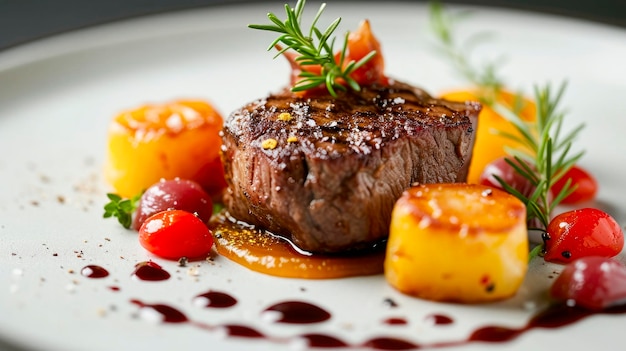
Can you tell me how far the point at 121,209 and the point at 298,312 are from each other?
1516mm

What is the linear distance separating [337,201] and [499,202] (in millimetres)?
815

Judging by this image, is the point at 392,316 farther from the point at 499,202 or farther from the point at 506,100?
the point at 506,100

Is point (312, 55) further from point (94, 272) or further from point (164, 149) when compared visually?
point (94, 272)

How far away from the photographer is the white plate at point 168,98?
365 cm

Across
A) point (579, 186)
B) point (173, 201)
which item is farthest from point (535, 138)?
point (173, 201)

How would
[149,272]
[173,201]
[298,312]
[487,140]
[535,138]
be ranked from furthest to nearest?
1. [535,138]
2. [487,140]
3. [173,201]
4. [149,272]
5. [298,312]

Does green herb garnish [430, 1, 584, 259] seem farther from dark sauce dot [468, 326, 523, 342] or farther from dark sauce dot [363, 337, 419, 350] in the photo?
dark sauce dot [363, 337, 419, 350]

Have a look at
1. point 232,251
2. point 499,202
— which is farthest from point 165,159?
point 499,202

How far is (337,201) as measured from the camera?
414 cm

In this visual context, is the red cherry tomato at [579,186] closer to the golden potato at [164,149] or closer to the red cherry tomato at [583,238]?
the red cherry tomato at [583,238]

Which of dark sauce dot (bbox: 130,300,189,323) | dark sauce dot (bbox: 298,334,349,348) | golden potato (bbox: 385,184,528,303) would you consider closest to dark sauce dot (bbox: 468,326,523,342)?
golden potato (bbox: 385,184,528,303)

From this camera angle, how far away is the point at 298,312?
12.5ft

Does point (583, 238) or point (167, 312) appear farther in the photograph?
point (583, 238)

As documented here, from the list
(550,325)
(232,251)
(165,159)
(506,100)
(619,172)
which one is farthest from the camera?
(506,100)
